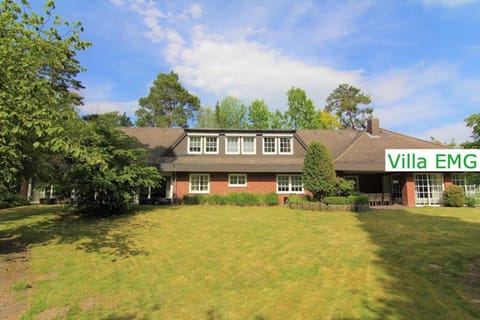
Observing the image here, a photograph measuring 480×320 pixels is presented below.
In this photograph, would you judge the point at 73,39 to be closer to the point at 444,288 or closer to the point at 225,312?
the point at 225,312

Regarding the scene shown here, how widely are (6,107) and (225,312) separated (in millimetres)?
6349

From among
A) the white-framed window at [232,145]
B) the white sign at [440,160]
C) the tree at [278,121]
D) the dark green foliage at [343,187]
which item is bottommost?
the dark green foliage at [343,187]

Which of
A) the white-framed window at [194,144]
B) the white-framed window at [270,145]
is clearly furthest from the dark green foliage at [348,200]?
the white-framed window at [194,144]

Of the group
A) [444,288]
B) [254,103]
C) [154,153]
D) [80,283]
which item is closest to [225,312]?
[80,283]

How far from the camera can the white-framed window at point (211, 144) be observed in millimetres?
22266

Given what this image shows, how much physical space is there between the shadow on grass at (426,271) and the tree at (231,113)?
35592 mm

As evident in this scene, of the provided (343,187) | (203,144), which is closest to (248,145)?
(203,144)

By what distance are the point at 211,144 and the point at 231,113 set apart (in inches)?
931

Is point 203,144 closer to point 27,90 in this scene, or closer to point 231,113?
point 27,90

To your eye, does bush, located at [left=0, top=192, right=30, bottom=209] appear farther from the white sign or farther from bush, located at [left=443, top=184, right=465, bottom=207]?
bush, located at [left=443, top=184, right=465, bottom=207]

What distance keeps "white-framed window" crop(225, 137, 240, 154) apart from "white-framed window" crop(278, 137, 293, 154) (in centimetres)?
340

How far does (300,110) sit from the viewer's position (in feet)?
137

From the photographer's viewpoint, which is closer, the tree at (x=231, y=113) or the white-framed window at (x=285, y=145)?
the white-framed window at (x=285, y=145)

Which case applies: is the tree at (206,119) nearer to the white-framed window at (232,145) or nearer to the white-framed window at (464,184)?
the white-framed window at (232,145)
